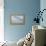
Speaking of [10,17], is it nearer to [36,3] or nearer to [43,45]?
[36,3]

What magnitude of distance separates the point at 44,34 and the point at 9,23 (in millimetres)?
2721

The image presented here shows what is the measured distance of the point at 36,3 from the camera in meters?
5.27

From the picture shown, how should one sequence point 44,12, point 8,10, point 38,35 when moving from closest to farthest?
point 38,35
point 44,12
point 8,10

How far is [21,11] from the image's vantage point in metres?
5.24

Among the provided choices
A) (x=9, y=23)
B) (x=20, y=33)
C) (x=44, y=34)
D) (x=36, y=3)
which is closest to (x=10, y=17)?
(x=9, y=23)

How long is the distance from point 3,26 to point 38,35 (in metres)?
2.79

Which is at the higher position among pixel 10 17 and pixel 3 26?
pixel 10 17

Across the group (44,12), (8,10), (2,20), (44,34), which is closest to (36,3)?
(44,12)

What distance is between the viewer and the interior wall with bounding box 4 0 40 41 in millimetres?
5184

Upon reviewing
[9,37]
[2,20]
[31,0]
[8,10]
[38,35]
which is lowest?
[9,37]

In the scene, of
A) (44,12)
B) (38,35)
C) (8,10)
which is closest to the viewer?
(38,35)

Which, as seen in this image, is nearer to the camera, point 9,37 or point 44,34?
point 44,34

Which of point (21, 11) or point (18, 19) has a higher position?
point (21, 11)

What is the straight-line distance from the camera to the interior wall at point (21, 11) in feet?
17.0
